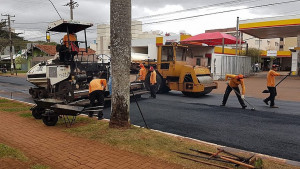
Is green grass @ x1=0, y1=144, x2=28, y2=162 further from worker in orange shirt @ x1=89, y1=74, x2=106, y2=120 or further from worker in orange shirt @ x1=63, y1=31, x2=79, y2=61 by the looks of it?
worker in orange shirt @ x1=63, y1=31, x2=79, y2=61

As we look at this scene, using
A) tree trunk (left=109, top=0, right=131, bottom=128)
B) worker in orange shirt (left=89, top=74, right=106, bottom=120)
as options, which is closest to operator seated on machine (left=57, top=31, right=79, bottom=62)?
worker in orange shirt (left=89, top=74, right=106, bottom=120)

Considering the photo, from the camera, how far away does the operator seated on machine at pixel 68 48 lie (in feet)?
31.1

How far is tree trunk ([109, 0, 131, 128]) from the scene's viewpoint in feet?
18.8

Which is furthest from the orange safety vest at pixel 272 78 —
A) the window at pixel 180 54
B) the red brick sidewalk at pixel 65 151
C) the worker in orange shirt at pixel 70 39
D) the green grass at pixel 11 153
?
the green grass at pixel 11 153

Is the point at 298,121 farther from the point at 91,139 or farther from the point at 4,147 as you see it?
the point at 4,147

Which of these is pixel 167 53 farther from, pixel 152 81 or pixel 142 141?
pixel 142 141

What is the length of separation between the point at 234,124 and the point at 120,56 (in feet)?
12.2

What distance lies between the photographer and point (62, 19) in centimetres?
918

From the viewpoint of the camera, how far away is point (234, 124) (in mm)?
7207

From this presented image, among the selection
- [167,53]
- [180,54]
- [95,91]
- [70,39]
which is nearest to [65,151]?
[95,91]

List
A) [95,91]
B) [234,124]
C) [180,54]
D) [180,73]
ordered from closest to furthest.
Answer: [234,124]
[95,91]
[180,73]
[180,54]

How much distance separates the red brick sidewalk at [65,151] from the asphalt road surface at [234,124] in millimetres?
2045

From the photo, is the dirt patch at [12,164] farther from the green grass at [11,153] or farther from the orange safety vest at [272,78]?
the orange safety vest at [272,78]

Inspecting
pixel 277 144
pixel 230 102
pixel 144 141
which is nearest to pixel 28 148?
pixel 144 141
